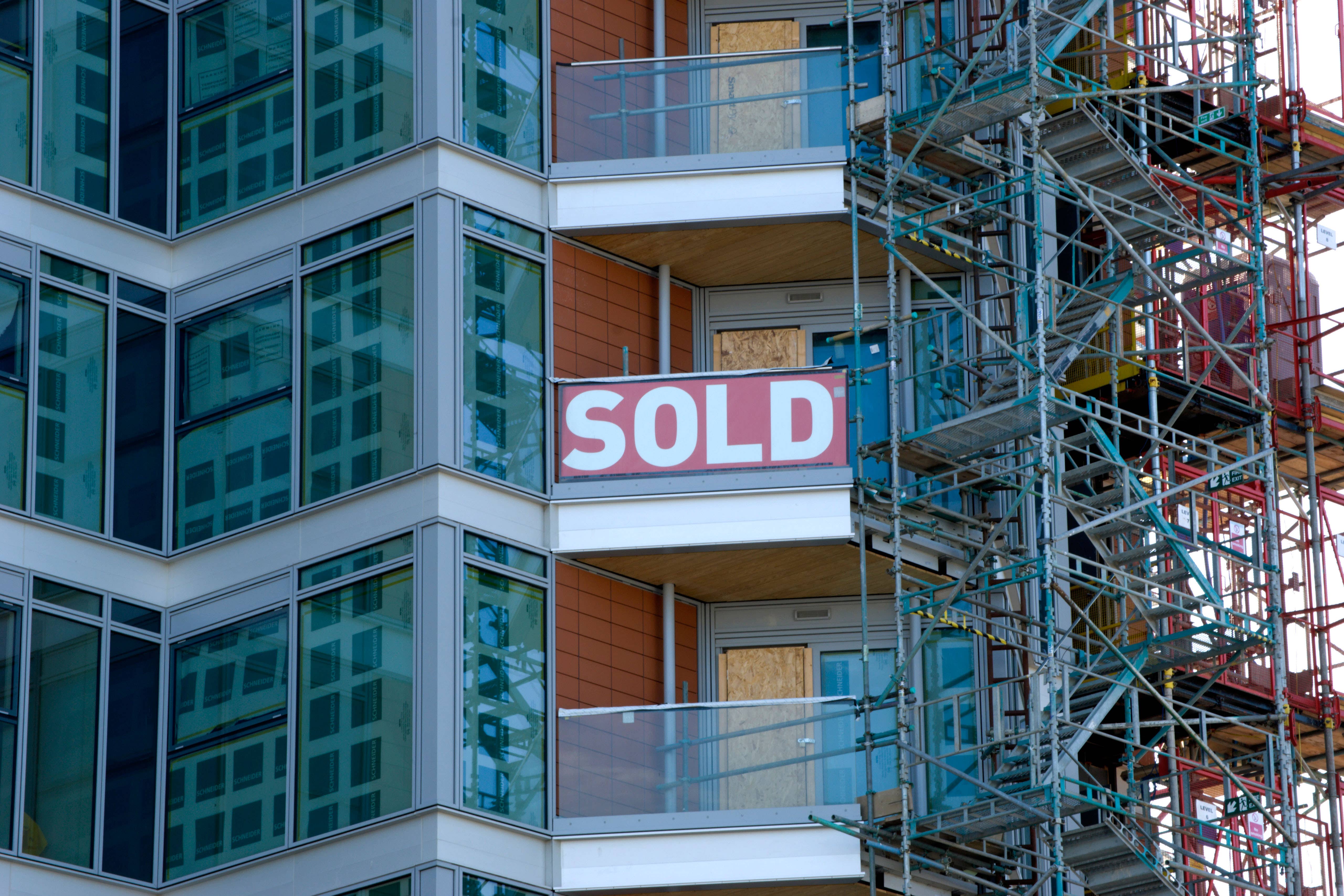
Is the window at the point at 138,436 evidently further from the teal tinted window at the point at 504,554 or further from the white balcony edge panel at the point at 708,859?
the white balcony edge panel at the point at 708,859

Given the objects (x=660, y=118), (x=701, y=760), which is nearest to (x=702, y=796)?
(x=701, y=760)

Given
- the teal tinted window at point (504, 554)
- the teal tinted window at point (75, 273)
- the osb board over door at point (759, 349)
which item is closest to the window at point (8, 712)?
the teal tinted window at point (75, 273)

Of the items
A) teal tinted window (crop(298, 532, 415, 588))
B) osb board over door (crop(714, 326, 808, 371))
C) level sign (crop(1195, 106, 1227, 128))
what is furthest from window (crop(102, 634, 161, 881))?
level sign (crop(1195, 106, 1227, 128))

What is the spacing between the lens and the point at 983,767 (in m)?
26.7

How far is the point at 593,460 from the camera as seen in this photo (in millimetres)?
27125

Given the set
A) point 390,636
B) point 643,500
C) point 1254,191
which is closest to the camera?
point 390,636

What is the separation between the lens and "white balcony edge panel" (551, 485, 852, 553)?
88.0 feet

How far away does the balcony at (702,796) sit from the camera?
84.1ft

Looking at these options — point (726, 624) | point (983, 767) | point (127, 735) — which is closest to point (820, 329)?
point (726, 624)

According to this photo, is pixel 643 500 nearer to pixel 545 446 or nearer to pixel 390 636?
pixel 545 446

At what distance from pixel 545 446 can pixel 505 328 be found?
1195 mm

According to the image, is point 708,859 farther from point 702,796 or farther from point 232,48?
point 232,48

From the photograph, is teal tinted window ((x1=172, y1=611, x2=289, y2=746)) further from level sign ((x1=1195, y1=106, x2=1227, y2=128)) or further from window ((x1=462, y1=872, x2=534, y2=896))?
level sign ((x1=1195, y1=106, x2=1227, y2=128))

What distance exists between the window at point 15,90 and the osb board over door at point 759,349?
737 centimetres
